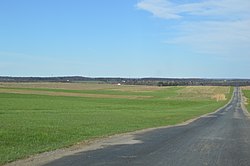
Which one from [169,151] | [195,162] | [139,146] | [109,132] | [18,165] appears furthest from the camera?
[109,132]

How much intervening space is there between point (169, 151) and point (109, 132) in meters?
9.17

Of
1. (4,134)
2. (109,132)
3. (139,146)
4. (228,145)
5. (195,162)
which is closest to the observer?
(195,162)

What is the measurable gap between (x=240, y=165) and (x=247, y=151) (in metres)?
4.32

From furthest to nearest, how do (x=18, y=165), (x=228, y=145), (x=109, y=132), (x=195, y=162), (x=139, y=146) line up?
(x=109, y=132), (x=228, y=145), (x=139, y=146), (x=195, y=162), (x=18, y=165)

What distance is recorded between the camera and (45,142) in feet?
67.5

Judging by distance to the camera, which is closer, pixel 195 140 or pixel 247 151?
pixel 247 151

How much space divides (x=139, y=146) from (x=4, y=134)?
7604 mm

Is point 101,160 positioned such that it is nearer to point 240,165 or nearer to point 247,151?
point 240,165

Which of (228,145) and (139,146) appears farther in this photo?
(228,145)

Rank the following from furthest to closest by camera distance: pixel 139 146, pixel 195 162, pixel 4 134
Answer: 1. pixel 4 134
2. pixel 139 146
3. pixel 195 162

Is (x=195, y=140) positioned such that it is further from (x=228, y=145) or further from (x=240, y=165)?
(x=240, y=165)

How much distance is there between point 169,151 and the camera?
58.9 feet

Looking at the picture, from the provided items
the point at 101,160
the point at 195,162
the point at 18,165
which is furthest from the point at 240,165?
the point at 18,165

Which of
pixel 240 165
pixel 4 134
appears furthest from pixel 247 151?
pixel 4 134
